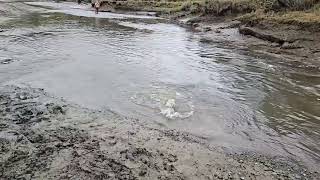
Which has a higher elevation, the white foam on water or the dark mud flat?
the white foam on water

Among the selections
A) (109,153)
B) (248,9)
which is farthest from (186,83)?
(248,9)

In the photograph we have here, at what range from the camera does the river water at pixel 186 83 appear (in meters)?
9.54

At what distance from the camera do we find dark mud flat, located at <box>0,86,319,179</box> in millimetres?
7012

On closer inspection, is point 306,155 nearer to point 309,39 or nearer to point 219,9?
point 309,39

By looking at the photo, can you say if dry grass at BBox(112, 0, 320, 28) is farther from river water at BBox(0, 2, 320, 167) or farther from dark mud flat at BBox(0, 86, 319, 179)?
dark mud flat at BBox(0, 86, 319, 179)

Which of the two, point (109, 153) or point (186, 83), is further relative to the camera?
point (186, 83)

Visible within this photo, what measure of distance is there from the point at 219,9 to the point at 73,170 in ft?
86.6

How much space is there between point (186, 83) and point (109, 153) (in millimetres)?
6356

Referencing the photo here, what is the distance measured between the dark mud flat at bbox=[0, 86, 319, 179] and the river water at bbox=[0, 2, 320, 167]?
0.63m

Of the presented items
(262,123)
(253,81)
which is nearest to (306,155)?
(262,123)

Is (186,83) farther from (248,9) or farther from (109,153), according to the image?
(248,9)

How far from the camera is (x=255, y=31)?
23.0 metres

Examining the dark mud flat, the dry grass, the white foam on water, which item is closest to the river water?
the white foam on water

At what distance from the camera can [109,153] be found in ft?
25.3
